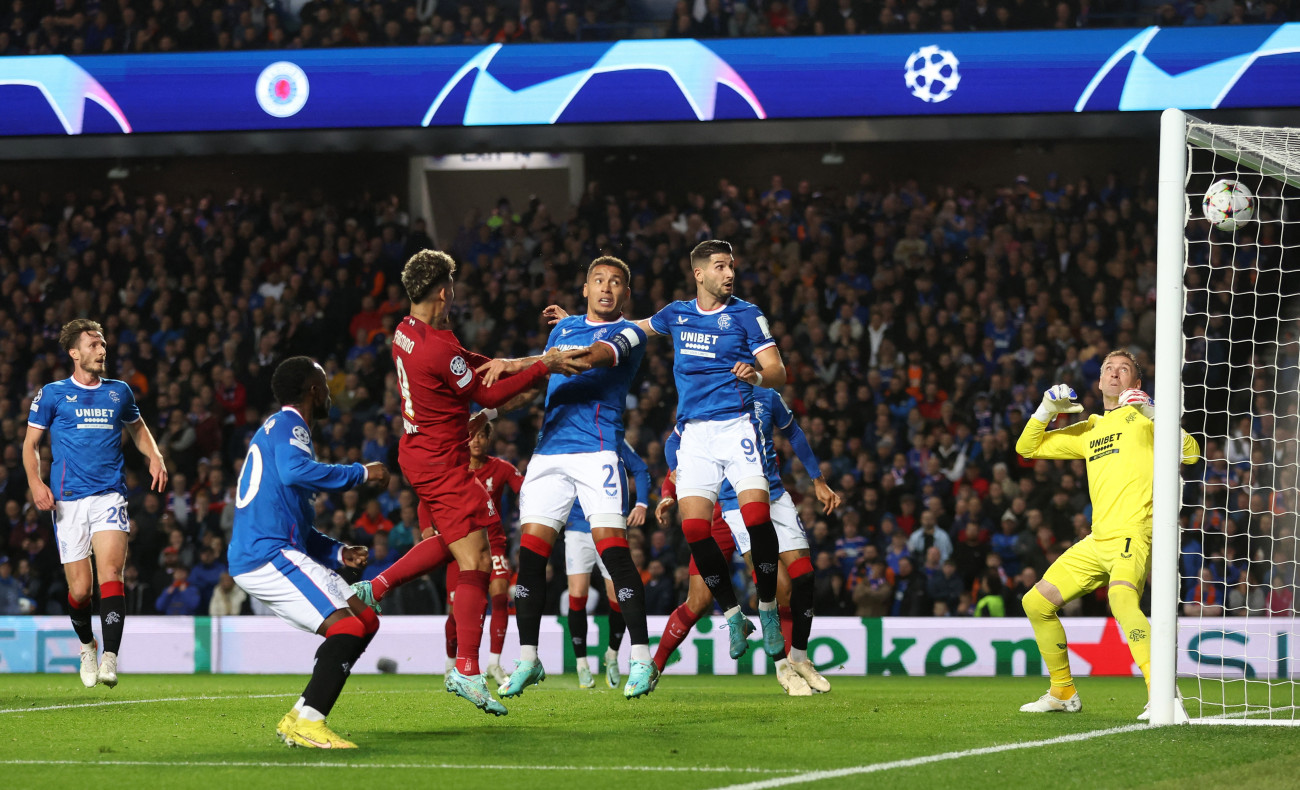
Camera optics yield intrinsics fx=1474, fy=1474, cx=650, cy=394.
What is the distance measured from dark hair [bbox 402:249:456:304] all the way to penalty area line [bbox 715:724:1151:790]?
2878mm

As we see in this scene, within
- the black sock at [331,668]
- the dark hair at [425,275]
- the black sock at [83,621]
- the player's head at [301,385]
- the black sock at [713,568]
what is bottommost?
the black sock at [83,621]

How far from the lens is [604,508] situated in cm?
741

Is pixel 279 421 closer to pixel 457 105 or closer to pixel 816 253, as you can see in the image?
pixel 457 105

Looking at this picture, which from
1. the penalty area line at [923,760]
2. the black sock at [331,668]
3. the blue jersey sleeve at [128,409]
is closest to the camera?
the penalty area line at [923,760]

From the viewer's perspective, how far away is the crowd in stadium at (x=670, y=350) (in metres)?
14.0

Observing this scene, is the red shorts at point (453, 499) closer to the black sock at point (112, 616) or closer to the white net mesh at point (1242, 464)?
the black sock at point (112, 616)

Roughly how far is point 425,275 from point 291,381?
94 cm

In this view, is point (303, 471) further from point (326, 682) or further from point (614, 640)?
point (614, 640)

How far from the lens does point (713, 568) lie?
7922 mm

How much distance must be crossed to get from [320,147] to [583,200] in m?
3.44

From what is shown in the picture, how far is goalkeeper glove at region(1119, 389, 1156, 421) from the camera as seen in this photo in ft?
24.4

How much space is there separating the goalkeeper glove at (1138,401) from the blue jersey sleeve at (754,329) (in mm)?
1844

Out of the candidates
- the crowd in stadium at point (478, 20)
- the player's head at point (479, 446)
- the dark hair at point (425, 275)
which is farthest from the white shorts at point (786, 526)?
the crowd in stadium at point (478, 20)

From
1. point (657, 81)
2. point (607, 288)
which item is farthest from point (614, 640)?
point (657, 81)
